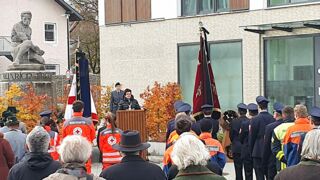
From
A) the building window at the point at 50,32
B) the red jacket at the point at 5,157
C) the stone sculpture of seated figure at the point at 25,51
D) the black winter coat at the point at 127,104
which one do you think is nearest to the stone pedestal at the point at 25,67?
the stone sculpture of seated figure at the point at 25,51

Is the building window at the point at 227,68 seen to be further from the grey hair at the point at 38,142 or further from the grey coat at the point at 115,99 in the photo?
the grey hair at the point at 38,142

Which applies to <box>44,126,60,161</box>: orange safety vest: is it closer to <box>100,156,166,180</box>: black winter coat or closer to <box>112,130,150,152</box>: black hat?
<box>112,130,150,152</box>: black hat

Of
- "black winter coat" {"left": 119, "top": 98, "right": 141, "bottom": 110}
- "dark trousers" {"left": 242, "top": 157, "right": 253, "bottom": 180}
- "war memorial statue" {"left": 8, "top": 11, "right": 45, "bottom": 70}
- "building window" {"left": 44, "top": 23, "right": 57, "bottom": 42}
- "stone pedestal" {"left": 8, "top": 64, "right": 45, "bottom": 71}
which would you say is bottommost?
"dark trousers" {"left": 242, "top": 157, "right": 253, "bottom": 180}

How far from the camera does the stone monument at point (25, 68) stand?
855 inches

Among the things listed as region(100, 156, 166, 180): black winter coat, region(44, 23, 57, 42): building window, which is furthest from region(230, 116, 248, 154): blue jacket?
region(44, 23, 57, 42): building window

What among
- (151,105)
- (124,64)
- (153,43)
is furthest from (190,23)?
(151,105)

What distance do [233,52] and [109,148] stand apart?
13.8 m

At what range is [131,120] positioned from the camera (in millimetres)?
17516

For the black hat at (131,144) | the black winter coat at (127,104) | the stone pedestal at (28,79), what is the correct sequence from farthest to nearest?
the stone pedestal at (28,79)
the black winter coat at (127,104)
the black hat at (131,144)

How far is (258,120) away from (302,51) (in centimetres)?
1042

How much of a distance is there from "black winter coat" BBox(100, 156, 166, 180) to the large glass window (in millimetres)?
16122

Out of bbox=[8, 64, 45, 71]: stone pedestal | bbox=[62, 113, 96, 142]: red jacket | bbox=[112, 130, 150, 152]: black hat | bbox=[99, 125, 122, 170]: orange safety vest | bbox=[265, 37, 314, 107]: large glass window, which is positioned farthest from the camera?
bbox=[8, 64, 45, 71]: stone pedestal

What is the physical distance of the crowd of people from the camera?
570 centimetres

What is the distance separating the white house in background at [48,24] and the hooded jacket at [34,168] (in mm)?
41370
